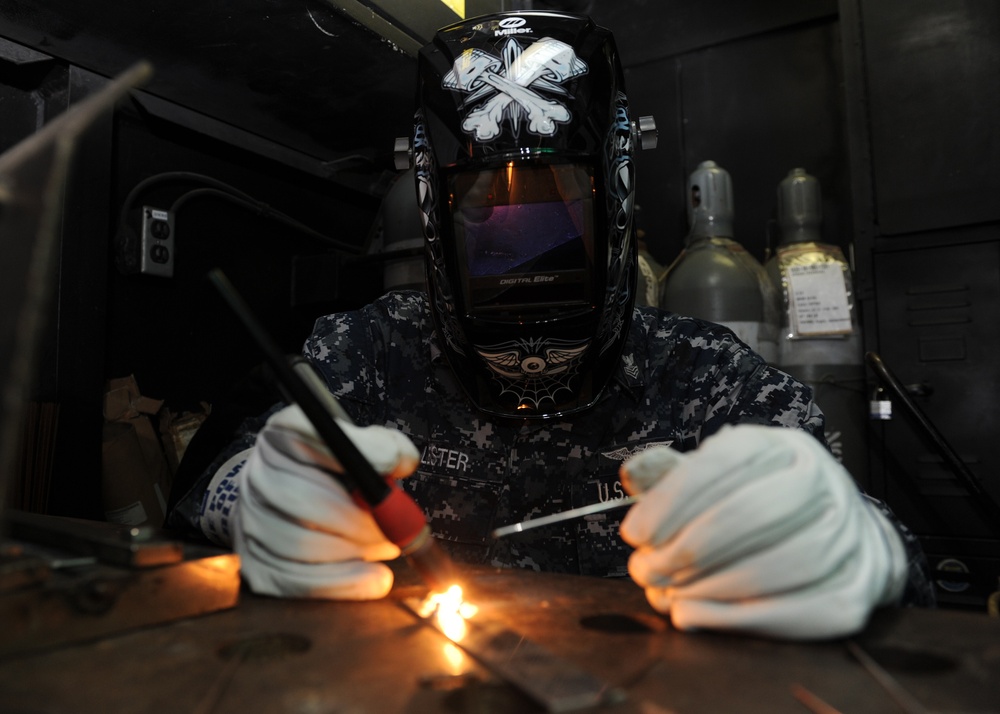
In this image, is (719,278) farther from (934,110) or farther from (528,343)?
(528,343)

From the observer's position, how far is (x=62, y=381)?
5.38 feet

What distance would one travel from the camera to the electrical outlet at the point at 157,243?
1819 millimetres

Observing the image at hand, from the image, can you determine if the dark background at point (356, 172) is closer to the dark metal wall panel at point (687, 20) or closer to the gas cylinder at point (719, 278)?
the dark metal wall panel at point (687, 20)

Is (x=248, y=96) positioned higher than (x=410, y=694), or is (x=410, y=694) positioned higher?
(x=248, y=96)

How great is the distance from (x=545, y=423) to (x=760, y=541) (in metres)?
0.80

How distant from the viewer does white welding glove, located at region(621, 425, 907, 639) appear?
0.62m

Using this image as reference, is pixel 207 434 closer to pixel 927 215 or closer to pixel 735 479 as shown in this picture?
pixel 735 479

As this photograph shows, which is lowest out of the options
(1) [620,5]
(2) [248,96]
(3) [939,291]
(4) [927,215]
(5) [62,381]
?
(5) [62,381]

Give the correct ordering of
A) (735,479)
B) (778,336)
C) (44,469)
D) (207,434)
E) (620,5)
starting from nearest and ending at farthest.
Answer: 1. (735,479)
2. (207,434)
3. (44,469)
4. (778,336)
5. (620,5)

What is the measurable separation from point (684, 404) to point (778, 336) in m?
0.91

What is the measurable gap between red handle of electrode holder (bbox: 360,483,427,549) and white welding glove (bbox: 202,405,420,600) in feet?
0.23

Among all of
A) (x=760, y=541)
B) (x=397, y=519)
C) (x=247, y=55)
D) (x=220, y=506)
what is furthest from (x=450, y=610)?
(x=247, y=55)

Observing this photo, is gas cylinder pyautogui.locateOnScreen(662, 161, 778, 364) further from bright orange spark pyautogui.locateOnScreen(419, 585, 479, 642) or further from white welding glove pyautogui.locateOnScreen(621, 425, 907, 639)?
bright orange spark pyautogui.locateOnScreen(419, 585, 479, 642)

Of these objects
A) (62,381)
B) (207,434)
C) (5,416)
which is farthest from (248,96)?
(5,416)
